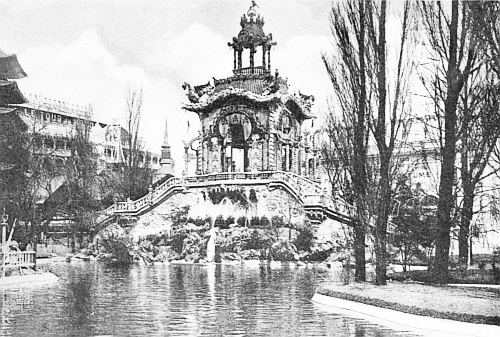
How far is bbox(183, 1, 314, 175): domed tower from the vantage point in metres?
40.3

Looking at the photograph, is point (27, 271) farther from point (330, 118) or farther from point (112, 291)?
point (330, 118)

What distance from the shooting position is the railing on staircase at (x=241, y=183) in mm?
35625

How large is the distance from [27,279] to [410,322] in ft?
44.8

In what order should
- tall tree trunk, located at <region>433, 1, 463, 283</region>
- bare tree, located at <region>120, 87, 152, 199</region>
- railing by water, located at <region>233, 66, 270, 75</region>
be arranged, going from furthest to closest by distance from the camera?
bare tree, located at <region>120, 87, 152, 199</region>
railing by water, located at <region>233, 66, 270, 75</region>
tall tree trunk, located at <region>433, 1, 463, 283</region>

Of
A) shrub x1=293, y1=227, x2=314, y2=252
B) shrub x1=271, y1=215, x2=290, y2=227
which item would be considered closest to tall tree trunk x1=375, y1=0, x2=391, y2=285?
shrub x1=293, y1=227, x2=314, y2=252

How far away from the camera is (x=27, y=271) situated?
2370cm

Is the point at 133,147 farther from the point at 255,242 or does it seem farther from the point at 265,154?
the point at 255,242

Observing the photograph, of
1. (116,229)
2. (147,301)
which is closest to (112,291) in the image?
(147,301)

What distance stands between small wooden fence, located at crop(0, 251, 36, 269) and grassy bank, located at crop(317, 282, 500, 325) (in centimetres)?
1032

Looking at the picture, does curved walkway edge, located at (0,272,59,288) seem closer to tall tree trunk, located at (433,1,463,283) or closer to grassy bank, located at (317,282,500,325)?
grassy bank, located at (317,282,500,325)

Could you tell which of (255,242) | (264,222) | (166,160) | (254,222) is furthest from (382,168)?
(166,160)

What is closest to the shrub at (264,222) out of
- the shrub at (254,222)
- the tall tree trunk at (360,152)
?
the shrub at (254,222)

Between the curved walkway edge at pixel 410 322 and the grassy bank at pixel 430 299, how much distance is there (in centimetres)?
14

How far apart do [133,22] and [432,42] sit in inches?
341
